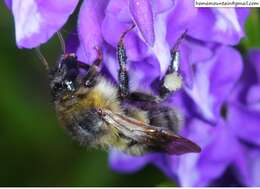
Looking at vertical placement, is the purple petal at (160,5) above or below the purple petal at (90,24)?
above

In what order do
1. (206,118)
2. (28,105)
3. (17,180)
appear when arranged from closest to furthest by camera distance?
(206,118) < (17,180) < (28,105)

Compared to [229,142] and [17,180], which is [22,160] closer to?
[17,180]

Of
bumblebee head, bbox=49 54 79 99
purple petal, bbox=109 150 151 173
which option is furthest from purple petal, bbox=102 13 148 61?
purple petal, bbox=109 150 151 173

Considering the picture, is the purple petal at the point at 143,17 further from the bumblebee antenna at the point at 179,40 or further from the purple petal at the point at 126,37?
the bumblebee antenna at the point at 179,40

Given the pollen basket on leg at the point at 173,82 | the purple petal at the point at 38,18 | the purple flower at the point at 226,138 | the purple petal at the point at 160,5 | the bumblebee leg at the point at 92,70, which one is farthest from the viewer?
the purple flower at the point at 226,138

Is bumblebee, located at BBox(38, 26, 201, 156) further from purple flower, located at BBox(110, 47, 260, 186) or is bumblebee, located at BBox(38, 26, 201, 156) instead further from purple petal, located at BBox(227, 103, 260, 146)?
purple petal, located at BBox(227, 103, 260, 146)

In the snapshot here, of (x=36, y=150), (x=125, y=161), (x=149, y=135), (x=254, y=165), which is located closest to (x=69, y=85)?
(x=149, y=135)

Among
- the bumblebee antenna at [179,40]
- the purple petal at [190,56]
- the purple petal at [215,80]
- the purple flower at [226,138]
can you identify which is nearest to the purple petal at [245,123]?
the purple flower at [226,138]

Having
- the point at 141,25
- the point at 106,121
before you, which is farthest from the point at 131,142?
the point at 141,25
